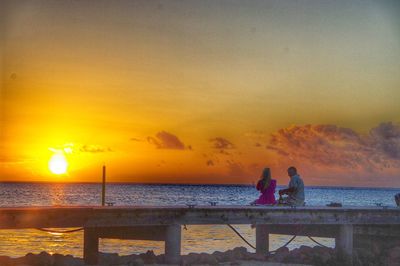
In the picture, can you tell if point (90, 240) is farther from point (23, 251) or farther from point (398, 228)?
point (23, 251)

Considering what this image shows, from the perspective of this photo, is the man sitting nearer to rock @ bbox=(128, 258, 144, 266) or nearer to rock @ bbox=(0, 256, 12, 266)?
rock @ bbox=(128, 258, 144, 266)

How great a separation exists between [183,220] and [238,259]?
2.82 m

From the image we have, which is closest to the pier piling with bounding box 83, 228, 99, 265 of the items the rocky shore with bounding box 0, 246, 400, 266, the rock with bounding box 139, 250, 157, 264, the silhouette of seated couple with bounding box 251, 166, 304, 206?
the rocky shore with bounding box 0, 246, 400, 266

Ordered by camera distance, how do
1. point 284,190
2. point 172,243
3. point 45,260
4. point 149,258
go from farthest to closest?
1. point 284,190
2. point 149,258
3. point 172,243
4. point 45,260

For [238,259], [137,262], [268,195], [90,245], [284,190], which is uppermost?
[284,190]

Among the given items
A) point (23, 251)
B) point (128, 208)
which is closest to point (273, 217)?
point (128, 208)

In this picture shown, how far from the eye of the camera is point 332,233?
2059cm

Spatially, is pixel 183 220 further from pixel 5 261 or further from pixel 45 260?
pixel 5 261

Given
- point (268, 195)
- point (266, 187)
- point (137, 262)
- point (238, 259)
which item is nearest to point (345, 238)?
point (268, 195)

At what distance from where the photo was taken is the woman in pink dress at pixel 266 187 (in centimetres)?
1959

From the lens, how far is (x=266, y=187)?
19.6 metres

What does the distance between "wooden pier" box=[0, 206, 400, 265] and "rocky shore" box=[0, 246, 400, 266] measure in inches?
18.0

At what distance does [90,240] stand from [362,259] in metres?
8.10

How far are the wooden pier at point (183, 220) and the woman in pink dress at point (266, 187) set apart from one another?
118 cm
